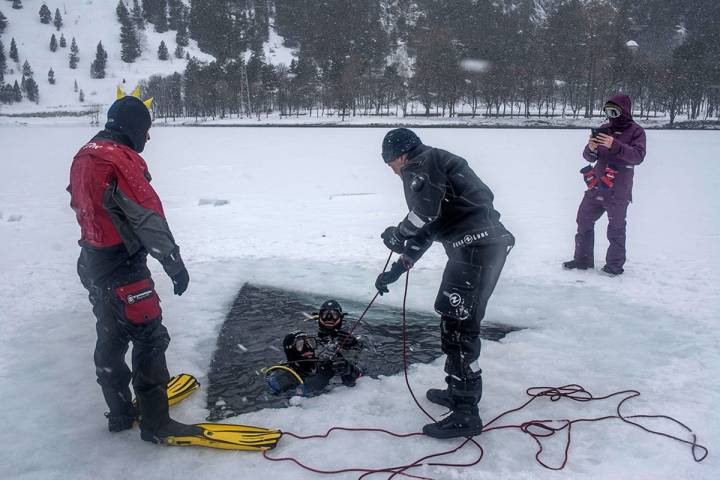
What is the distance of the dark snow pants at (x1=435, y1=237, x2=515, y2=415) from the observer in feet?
10.3

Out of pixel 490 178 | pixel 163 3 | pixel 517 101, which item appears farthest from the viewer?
pixel 163 3

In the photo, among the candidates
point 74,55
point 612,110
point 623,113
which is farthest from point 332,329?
point 74,55

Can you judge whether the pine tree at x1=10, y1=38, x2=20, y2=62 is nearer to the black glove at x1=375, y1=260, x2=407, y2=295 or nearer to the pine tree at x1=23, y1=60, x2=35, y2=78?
the pine tree at x1=23, y1=60, x2=35, y2=78

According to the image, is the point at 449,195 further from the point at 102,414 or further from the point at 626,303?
the point at 626,303

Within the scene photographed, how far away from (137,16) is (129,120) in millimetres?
143183

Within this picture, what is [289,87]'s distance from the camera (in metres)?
78.1

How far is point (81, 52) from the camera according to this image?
112 metres

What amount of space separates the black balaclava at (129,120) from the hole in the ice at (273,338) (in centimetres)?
182

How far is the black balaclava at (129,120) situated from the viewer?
9.23 feet

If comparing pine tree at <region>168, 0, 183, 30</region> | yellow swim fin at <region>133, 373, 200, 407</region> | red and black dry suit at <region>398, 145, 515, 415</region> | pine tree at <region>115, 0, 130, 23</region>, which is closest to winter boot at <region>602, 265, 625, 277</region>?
red and black dry suit at <region>398, 145, 515, 415</region>

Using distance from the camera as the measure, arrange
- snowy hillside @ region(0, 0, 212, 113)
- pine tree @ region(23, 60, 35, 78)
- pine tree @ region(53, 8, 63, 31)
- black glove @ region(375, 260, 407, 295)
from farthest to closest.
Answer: pine tree @ region(53, 8, 63, 31)
pine tree @ region(23, 60, 35, 78)
snowy hillside @ region(0, 0, 212, 113)
black glove @ region(375, 260, 407, 295)

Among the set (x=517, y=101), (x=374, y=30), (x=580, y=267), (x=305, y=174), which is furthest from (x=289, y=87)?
(x=580, y=267)

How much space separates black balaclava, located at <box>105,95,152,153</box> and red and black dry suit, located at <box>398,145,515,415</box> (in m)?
1.52

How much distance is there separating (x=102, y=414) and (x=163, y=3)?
476 feet
